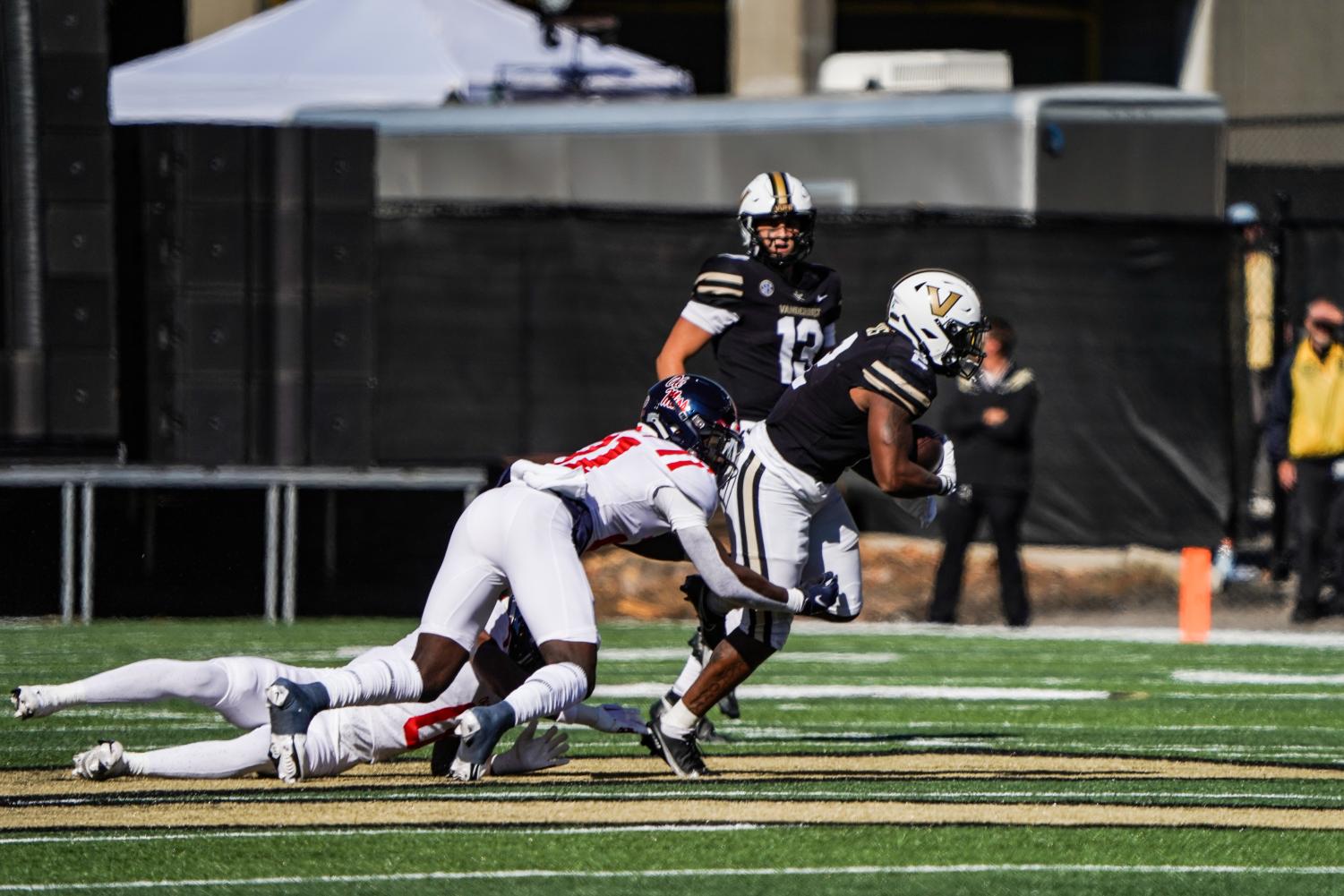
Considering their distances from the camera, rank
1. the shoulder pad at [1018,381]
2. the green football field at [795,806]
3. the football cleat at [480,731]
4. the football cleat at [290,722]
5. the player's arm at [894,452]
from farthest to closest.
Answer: the shoulder pad at [1018,381] → the player's arm at [894,452] → the football cleat at [290,722] → the football cleat at [480,731] → the green football field at [795,806]

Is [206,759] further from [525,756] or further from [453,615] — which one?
[525,756]

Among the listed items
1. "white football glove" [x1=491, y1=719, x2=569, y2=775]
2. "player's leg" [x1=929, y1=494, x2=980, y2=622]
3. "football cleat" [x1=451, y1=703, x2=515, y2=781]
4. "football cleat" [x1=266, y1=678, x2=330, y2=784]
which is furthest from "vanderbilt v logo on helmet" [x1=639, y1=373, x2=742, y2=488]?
"player's leg" [x1=929, y1=494, x2=980, y2=622]

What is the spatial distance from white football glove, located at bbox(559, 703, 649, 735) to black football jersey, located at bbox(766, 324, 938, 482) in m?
0.99

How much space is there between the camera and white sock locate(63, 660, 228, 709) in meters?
6.95

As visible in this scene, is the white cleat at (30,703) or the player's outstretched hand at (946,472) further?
the player's outstretched hand at (946,472)

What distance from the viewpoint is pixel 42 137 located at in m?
13.4

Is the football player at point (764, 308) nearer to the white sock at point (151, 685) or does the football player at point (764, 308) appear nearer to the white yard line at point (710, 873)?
the white sock at point (151, 685)

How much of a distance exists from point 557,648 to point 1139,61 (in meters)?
27.9

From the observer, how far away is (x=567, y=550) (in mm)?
7254

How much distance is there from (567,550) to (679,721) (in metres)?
0.84

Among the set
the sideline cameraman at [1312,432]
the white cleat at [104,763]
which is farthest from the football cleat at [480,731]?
the sideline cameraman at [1312,432]

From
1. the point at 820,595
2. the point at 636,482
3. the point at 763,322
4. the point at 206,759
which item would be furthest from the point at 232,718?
the point at 763,322

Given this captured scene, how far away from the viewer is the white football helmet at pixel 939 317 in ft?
26.7

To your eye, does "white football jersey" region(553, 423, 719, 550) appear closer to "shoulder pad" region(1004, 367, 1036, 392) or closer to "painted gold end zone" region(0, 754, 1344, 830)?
"painted gold end zone" region(0, 754, 1344, 830)
